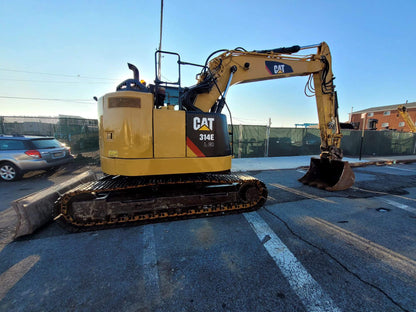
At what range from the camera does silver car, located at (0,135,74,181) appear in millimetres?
6164

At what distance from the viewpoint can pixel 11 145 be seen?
6242 millimetres

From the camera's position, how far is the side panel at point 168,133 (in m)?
3.18

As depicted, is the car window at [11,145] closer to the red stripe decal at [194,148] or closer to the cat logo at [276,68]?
the red stripe decal at [194,148]

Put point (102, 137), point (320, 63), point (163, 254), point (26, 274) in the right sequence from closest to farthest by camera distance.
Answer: point (26, 274) → point (163, 254) → point (102, 137) → point (320, 63)

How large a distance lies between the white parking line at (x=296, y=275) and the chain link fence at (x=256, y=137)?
8.77 m

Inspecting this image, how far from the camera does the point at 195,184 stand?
3773mm

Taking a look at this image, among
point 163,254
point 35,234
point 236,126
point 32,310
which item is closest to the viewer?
point 32,310

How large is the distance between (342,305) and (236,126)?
1018 centimetres

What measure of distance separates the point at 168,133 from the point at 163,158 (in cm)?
47

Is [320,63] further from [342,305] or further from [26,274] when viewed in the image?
[26,274]

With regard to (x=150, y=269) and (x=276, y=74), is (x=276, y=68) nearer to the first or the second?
(x=276, y=74)

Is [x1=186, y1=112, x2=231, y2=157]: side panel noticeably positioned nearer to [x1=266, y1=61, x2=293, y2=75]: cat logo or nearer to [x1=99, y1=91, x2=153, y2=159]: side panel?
[x1=99, y1=91, x2=153, y2=159]: side panel

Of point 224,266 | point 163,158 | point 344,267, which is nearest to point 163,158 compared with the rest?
point 163,158

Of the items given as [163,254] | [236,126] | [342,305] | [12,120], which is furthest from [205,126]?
[12,120]
